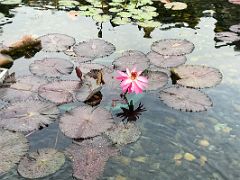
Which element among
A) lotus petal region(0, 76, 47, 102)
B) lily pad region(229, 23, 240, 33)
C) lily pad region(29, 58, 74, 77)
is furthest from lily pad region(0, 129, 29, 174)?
lily pad region(229, 23, 240, 33)

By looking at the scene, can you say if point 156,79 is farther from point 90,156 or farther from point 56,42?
point 56,42

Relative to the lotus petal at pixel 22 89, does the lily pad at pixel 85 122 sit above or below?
below

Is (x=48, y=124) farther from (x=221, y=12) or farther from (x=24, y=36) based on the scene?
(x=221, y=12)

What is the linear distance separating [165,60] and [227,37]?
1.44 metres

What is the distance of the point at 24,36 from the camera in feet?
Answer: 17.7

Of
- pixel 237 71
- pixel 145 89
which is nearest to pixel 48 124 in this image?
pixel 145 89

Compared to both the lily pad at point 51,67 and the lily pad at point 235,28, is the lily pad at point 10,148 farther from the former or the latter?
the lily pad at point 235,28

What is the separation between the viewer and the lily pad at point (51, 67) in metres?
4.68

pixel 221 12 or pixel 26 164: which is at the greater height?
pixel 221 12

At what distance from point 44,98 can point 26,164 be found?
1.05 metres

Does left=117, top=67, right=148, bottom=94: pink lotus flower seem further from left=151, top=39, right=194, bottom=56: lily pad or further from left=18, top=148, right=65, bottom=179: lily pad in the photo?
left=151, top=39, right=194, bottom=56: lily pad

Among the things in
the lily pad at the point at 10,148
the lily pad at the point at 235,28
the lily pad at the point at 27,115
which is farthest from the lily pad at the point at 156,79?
the lily pad at the point at 235,28

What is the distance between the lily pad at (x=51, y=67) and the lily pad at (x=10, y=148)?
1208 millimetres

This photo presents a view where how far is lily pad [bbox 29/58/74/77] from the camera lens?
4677 mm
